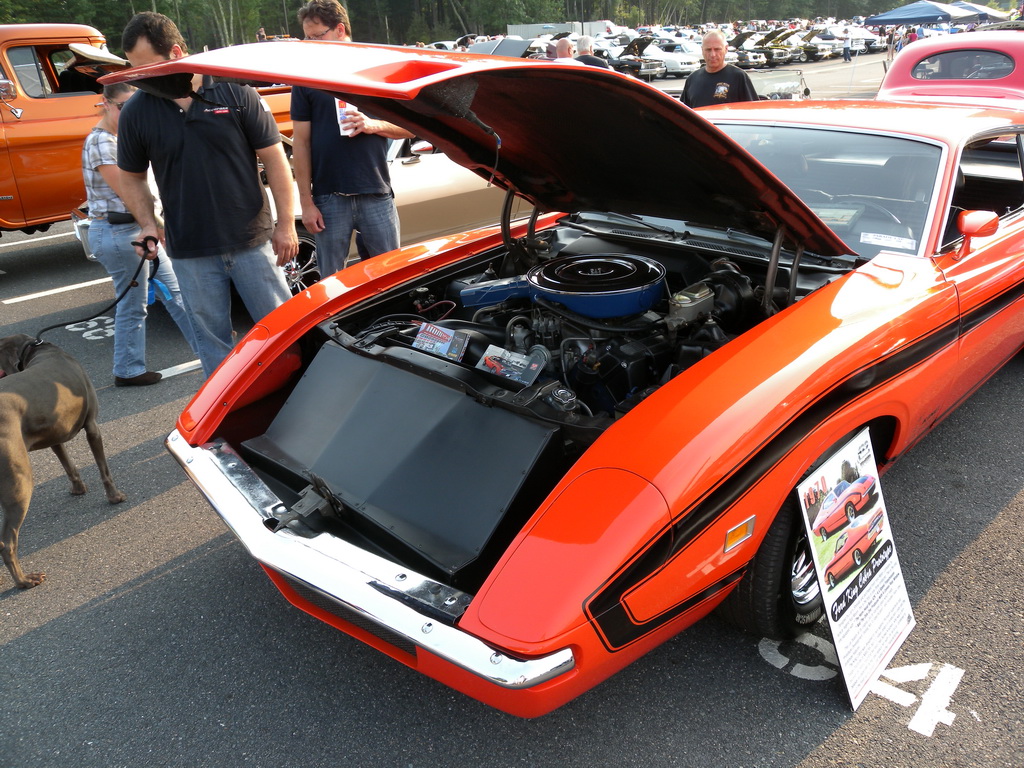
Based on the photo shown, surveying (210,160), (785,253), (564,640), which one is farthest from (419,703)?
(210,160)

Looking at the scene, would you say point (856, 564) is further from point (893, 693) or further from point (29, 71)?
point (29, 71)

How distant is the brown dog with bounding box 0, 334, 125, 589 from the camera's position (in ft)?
8.57

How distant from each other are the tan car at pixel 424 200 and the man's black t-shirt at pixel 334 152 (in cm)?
135

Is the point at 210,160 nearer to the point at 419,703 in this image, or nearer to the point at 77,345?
the point at 419,703

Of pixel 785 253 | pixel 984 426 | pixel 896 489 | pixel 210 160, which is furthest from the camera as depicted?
pixel 984 426

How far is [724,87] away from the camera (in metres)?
5.56

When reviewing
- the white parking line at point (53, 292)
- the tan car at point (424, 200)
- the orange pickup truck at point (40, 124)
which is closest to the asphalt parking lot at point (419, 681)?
the tan car at point (424, 200)

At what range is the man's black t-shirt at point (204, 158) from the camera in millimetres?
3023

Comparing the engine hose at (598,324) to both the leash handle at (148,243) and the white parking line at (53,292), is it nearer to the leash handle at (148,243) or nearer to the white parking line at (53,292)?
the leash handle at (148,243)

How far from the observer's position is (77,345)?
5.10 metres

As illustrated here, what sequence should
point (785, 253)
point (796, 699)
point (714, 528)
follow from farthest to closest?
1. point (785, 253)
2. point (796, 699)
3. point (714, 528)

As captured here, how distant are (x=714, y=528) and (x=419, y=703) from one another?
100 cm

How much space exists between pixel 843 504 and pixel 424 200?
4.24 meters

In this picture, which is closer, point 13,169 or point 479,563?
point 479,563
